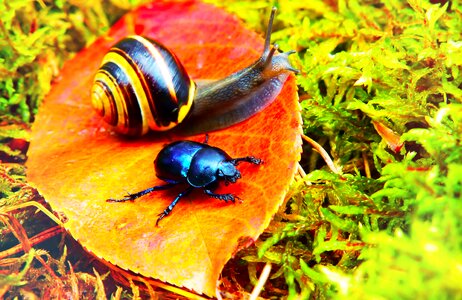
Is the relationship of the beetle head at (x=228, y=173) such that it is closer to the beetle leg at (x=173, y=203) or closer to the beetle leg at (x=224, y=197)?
the beetle leg at (x=224, y=197)

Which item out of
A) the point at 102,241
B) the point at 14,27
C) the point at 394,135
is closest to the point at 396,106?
the point at 394,135

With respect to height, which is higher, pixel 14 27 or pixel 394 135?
pixel 14 27

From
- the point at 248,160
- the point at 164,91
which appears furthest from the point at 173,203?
the point at 164,91

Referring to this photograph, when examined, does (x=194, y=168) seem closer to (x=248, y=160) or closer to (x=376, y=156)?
(x=248, y=160)

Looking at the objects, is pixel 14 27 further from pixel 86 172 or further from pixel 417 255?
pixel 417 255

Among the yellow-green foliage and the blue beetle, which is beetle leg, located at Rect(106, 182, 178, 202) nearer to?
the blue beetle

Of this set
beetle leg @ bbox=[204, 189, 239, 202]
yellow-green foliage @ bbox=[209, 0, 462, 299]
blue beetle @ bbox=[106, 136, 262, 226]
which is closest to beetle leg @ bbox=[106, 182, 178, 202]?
blue beetle @ bbox=[106, 136, 262, 226]
